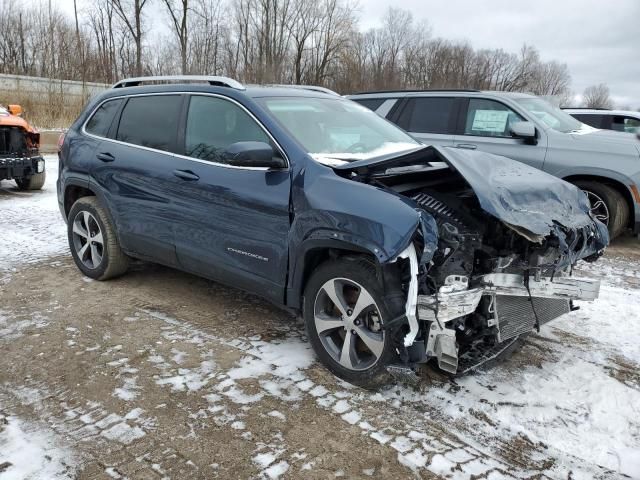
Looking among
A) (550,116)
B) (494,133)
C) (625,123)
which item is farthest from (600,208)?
(625,123)

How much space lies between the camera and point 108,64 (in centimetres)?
3331

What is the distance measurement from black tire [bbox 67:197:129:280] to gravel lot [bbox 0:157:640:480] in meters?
0.50

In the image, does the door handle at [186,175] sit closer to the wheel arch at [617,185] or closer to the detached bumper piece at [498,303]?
the detached bumper piece at [498,303]

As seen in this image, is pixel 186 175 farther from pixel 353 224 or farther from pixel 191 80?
pixel 353 224

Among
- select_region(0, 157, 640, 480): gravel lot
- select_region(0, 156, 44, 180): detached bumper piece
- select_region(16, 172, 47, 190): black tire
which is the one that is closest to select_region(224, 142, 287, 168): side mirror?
select_region(0, 157, 640, 480): gravel lot

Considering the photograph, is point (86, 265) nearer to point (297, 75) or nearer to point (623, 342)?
point (623, 342)

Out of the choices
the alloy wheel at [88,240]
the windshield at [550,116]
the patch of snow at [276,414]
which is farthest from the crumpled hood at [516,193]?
the windshield at [550,116]

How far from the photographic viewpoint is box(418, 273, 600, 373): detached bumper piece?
2848 millimetres

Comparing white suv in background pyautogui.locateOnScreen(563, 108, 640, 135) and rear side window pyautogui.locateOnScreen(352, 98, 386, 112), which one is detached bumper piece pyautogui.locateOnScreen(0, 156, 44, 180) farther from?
white suv in background pyautogui.locateOnScreen(563, 108, 640, 135)

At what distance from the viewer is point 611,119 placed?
431 inches

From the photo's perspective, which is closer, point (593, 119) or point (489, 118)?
point (489, 118)

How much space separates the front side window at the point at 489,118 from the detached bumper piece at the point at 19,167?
24.2 feet

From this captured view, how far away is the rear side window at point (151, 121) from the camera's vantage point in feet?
14.2

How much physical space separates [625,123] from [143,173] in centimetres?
1041
